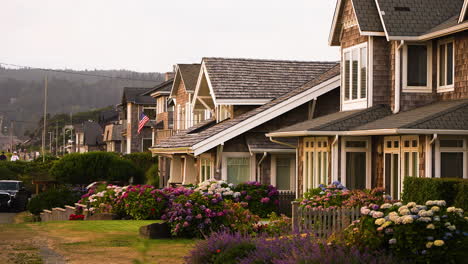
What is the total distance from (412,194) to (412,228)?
7601 mm

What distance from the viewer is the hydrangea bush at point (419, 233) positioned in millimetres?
13609

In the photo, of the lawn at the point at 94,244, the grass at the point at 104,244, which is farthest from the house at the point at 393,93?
the lawn at the point at 94,244

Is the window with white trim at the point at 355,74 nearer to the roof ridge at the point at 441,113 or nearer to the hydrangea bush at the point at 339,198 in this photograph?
the roof ridge at the point at 441,113

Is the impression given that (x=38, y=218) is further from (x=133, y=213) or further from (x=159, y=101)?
(x=159, y=101)

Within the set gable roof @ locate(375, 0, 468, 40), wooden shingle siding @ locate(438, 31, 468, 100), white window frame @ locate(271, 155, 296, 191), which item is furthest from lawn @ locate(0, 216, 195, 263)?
white window frame @ locate(271, 155, 296, 191)

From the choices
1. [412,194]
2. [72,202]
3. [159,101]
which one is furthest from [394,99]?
[159,101]

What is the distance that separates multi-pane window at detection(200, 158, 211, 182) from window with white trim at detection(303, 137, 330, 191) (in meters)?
7.61

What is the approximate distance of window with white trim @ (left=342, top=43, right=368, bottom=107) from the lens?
29.1 m

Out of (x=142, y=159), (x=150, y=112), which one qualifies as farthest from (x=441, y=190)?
(x=150, y=112)

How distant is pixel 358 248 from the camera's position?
45.9 ft

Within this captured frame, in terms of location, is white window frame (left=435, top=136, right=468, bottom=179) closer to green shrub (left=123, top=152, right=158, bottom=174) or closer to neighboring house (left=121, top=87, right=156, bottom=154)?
green shrub (left=123, top=152, right=158, bottom=174)

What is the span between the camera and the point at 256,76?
131 ft

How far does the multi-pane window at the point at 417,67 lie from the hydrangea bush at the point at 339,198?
18.7 ft

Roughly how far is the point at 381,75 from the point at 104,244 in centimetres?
1201
